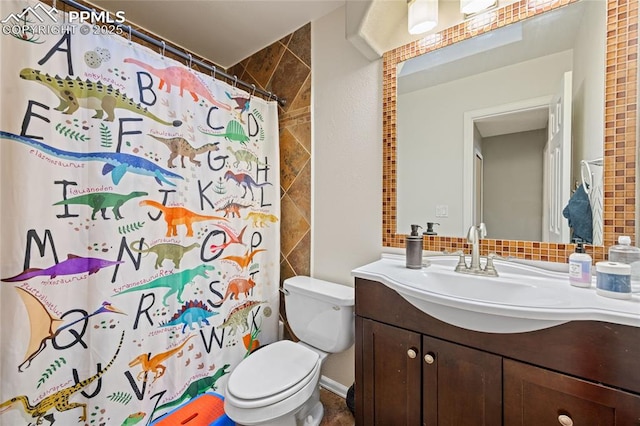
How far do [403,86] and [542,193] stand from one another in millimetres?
808

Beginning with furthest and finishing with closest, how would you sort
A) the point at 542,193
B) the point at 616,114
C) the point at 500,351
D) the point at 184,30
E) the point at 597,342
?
the point at 184,30
the point at 542,193
the point at 616,114
the point at 500,351
the point at 597,342

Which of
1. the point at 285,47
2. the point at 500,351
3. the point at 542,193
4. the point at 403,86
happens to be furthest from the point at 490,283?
the point at 285,47

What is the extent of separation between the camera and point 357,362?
1128 millimetres

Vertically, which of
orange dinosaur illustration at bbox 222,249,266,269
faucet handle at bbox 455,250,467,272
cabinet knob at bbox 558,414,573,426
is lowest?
cabinet knob at bbox 558,414,573,426

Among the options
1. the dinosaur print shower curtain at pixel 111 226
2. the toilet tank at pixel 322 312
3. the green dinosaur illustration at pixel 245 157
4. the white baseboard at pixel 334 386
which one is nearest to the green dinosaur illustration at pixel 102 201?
the dinosaur print shower curtain at pixel 111 226

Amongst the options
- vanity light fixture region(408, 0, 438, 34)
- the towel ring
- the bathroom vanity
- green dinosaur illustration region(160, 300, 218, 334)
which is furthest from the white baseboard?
vanity light fixture region(408, 0, 438, 34)

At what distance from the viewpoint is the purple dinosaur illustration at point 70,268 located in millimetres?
932

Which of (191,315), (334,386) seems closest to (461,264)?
(334,386)

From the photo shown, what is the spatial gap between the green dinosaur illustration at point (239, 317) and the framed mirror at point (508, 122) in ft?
3.14

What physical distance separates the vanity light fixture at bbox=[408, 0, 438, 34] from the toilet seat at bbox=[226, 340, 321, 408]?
5.57 ft

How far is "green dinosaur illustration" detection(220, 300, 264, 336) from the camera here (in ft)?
5.10

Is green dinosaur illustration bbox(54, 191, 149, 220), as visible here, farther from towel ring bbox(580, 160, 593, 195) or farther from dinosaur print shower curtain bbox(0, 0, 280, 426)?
towel ring bbox(580, 160, 593, 195)

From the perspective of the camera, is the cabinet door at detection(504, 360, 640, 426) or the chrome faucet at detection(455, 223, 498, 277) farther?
the chrome faucet at detection(455, 223, 498, 277)

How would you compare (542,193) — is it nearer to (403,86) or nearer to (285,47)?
(403,86)
